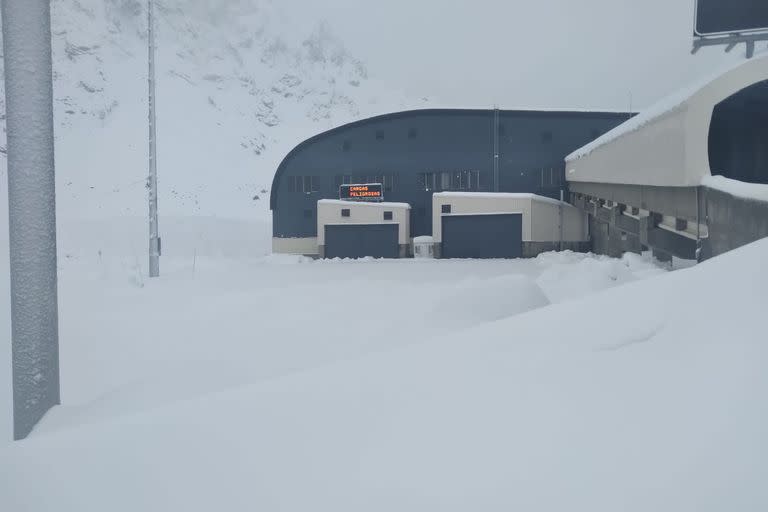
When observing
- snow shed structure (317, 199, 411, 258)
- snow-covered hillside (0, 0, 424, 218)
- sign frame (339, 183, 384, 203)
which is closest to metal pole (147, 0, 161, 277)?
snow shed structure (317, 199, 411, 258)

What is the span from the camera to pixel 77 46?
410 ft

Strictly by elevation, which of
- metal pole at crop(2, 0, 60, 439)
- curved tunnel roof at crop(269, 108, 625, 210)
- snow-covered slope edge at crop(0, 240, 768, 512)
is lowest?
snow-covered slope edge at crop(0, 240, 768, 512)

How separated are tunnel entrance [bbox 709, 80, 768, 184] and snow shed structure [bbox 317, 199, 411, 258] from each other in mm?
16747

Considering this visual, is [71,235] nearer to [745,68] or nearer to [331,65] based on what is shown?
[745,68]

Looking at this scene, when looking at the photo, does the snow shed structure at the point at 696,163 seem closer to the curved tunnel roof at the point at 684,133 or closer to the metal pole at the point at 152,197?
the curved tunnel roof at the point at 684,133

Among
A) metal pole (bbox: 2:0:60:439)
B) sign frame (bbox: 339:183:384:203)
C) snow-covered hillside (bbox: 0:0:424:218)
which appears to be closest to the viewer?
metal pole (bbox: 2:0:60:439)

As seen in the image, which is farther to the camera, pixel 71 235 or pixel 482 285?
pixel 71 235

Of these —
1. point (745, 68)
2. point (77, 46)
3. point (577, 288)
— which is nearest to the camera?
point (745, 68)

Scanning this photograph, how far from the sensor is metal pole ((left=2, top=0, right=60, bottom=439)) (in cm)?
465

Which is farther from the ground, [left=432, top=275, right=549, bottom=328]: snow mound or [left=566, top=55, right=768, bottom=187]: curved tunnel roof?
[left=566, top=55, right=768, bottom=187]: curved tunnel roof

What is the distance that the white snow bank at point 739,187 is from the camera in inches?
269

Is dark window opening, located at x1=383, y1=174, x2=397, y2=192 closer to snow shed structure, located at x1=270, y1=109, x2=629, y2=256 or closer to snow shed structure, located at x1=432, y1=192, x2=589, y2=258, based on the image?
snow shed structure, located at x1=270, y1=109, x2=629, y2=256

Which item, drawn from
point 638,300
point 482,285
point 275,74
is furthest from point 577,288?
point 275,74

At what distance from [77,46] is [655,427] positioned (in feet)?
472
